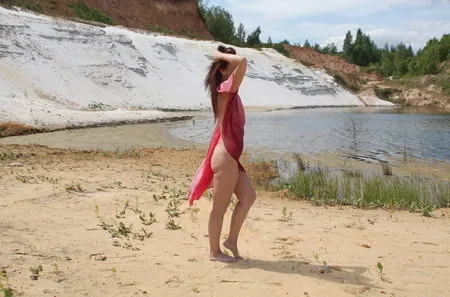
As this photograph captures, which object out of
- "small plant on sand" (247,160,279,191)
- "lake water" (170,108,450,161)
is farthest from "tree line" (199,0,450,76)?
"small plant on sand" (247,160,279,191)

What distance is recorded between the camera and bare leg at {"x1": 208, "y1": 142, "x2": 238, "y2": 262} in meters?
4.18

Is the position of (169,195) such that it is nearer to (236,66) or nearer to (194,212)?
(194,212)

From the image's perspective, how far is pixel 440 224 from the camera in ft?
20.3

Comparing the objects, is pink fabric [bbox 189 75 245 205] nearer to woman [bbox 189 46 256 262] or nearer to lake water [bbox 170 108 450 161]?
woman [bbox 189 46 256 262]

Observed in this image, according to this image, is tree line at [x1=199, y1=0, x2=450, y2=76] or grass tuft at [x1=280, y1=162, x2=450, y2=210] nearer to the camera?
grass tuft at [x1=280, y1=162, x2=450, y2=210]

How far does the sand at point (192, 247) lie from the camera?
3729 mm

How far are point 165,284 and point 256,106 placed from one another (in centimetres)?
2995

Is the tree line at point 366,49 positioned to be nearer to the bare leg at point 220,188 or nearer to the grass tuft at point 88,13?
the grass tuft at point 88,13

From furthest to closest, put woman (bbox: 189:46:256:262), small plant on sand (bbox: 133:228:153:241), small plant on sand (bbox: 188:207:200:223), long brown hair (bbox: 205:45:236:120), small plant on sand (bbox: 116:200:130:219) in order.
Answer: small plant on sand (bbox: 188:207:200:223), small plant on sand (bbox: 116:200:130:219), small plant on sand (bbox: 133:228:153:241), long brown hair (bbox: 205:45:236:120), woman (bbox: 189:46:256:262)

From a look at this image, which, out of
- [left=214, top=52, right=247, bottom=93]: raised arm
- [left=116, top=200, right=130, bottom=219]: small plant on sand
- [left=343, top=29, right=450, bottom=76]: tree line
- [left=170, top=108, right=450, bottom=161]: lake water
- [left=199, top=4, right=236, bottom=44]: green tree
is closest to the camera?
[left=214, top=52, right=247, bottom=93]: raised arm

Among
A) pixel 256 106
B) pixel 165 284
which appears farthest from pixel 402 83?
pixel 165 284

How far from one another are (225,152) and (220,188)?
0.28m

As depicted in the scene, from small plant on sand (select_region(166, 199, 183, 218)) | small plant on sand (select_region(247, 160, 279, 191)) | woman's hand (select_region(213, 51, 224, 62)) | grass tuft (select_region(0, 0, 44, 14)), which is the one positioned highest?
grass tuft (select_region(0, 0, 44, 14))

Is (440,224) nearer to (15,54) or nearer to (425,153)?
(425,153)
